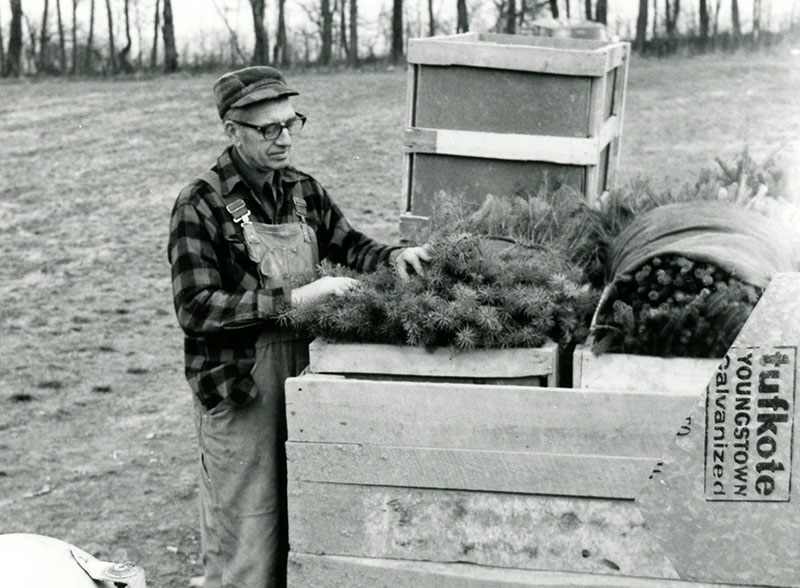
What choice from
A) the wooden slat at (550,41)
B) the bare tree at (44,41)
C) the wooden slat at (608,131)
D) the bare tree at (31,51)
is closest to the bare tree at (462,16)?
the bare tree at (44,41)

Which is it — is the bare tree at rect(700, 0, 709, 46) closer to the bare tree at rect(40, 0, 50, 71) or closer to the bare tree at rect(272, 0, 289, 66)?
the bare tree at rect(272, 0, 289, 66)

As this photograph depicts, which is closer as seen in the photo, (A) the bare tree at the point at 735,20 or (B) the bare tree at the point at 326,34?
(A) the bare tree at the point at 735,20

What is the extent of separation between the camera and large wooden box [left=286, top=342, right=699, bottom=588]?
9.45 ft

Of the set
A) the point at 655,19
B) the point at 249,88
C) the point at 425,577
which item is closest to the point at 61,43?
the point at 655,19

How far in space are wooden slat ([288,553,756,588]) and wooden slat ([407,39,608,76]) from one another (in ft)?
7.86

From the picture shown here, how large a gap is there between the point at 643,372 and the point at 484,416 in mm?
429

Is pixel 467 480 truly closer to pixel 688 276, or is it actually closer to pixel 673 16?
pixel 688 276

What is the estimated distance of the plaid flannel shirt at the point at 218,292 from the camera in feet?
10.7

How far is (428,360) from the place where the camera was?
3.07m

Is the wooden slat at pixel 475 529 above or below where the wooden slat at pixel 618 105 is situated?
below

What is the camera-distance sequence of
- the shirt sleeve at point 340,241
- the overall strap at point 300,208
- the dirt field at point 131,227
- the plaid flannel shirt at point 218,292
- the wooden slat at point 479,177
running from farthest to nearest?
the dirt field at point 131,227 < the wooden slat at point 479,177 < the shirt sleeve at point 340,241 < the overall strap at point 300,208 < the plaid flannel shirt at point 218,292

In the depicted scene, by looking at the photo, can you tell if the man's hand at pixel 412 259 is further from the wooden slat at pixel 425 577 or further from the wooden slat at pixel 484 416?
the wooden slat at pixel 425 577

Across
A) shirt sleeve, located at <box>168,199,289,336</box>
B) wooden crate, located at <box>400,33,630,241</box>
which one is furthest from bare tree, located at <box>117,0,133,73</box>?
shirt sleeve, located at <box>168,199,289,336</box>

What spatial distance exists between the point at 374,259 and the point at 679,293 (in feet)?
3.81
